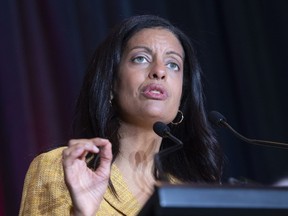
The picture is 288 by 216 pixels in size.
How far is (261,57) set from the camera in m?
2.43

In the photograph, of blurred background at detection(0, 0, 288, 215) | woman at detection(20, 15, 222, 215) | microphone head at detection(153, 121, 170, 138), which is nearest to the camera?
microphone head at detection(153, 121, 170, 138)

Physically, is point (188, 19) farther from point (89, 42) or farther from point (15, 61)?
point (15, 61)

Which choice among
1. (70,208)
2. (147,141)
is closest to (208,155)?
(147,141)

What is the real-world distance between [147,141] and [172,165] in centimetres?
17

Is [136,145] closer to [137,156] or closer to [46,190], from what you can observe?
[137,156]

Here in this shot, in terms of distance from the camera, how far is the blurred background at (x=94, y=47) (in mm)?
1962

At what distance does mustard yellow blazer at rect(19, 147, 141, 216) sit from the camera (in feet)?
4.98

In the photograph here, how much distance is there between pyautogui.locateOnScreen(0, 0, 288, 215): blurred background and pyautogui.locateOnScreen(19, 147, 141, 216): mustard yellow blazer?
34 centimetres

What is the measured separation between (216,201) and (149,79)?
92cm

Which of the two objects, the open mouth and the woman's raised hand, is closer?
the woman's raised hand

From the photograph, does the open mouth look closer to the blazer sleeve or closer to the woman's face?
the woman's face

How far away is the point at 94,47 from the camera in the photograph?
85.7 inches

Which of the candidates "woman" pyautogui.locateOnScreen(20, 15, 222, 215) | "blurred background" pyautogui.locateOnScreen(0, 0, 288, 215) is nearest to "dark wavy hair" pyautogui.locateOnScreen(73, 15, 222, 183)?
"woman" pyautogui.locateOnScreen(20, 15, 222, 215)

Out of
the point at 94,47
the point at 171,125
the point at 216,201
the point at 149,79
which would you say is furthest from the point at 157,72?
the point at 216,201
